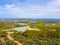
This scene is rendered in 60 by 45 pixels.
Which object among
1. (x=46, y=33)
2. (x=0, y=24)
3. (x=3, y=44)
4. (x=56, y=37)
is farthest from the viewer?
(x=0, y=24)

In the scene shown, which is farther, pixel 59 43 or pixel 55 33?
pixel 55 33

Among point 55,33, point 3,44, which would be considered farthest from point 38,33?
point 3,44

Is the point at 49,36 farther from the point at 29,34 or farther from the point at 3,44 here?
the point at 3,44

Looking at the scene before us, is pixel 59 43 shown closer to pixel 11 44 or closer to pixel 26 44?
pixel 26 44

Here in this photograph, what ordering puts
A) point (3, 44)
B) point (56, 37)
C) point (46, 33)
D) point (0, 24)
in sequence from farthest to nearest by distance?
point (0, 24) < point (46, 33) < point (56, 37) < point (3, 44)

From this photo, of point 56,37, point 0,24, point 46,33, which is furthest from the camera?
point 0,24

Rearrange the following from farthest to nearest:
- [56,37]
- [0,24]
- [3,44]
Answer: [0,24]
[56,37]
[3,44]

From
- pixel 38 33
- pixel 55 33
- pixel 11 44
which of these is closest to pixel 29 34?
pixel 38 33

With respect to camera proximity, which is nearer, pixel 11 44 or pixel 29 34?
pixel 11 44
